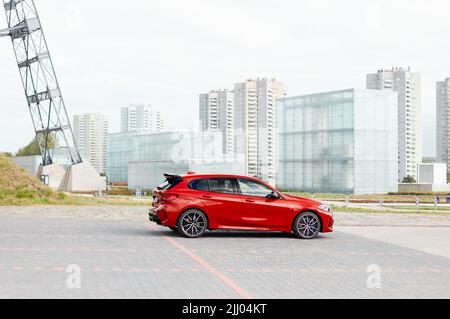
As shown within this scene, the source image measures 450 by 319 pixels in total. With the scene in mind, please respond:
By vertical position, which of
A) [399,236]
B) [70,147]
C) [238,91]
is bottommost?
[399,236]

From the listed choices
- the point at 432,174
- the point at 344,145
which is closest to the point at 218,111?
the point at 432,174

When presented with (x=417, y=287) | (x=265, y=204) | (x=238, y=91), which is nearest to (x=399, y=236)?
(x=265, y=204)

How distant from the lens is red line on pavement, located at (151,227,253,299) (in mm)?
7881

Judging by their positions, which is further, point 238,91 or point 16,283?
point 238,91

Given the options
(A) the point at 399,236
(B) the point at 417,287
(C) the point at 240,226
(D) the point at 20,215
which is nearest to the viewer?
(B) the point at 417,287

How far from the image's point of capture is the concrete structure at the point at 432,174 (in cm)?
6725

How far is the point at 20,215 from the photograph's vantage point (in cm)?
2033

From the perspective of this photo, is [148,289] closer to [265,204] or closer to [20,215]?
[265,204]

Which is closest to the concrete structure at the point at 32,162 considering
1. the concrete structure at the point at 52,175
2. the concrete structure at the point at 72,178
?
the concrete structure at the point at 52,175

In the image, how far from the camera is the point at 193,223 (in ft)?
46.8

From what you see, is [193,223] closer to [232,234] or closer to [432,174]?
[232,234]

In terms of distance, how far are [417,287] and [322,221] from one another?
243 inches

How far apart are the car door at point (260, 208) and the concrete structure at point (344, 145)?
4391 centimetres
